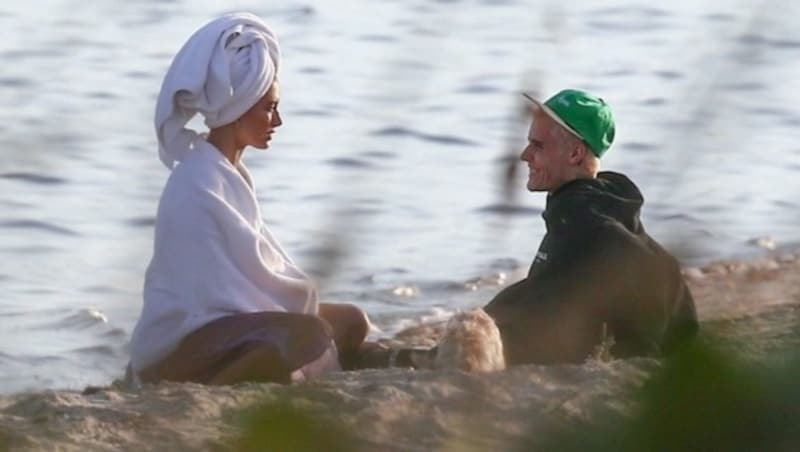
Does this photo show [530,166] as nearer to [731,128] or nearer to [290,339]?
[290,339]

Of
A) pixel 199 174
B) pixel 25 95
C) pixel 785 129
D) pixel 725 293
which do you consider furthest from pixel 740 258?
pixel 25 95

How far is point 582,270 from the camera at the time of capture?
223 inches

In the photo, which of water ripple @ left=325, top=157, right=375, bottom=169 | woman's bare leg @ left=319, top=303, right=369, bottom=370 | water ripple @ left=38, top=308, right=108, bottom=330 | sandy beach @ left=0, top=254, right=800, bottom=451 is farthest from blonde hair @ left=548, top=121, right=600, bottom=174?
Answer: water ripple @ left=325, top=157, right=375, bottom=169

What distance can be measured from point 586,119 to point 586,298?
0.95m

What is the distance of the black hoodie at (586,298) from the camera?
18.3ft

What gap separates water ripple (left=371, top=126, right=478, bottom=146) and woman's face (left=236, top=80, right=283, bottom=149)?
0.57 metres

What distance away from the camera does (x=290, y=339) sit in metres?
5.81

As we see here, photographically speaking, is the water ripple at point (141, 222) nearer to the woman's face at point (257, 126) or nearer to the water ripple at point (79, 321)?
the woman's face at point (257, 126)

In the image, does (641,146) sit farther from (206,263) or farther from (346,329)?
(346,329)

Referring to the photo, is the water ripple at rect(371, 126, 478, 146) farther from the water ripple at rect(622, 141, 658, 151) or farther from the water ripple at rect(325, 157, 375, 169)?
the water ripple at rect(622, 141, 658, 151)

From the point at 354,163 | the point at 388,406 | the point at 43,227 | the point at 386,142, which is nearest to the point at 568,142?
the point at 388,406

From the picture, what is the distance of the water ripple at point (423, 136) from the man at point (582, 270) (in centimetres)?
25

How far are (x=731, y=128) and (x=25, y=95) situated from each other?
2.98ft

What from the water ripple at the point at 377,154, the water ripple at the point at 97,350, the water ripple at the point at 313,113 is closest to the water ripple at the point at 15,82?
the water ripple at the point at 377,154
